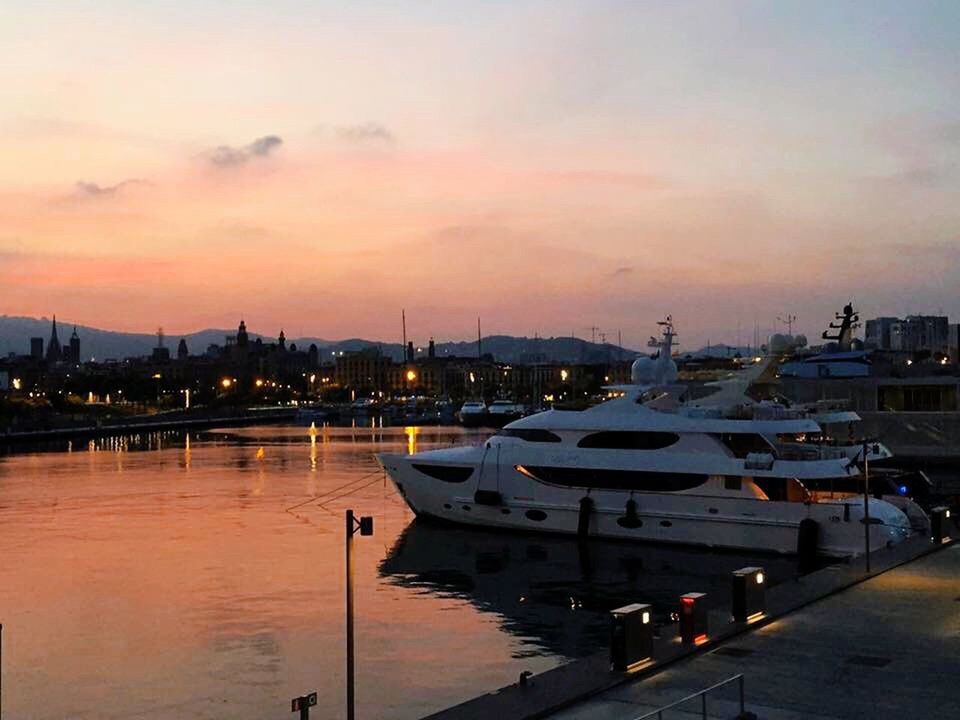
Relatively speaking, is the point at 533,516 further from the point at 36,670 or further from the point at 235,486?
the point at 235,486

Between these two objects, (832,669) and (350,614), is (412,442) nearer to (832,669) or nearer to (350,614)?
(832,669)

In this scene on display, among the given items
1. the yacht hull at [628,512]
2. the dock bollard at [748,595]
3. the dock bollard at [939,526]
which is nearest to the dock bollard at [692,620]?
the dock bollard at [748,595]

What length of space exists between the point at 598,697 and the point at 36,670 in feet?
39.0

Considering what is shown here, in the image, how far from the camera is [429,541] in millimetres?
37125

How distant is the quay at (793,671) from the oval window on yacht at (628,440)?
13915mm

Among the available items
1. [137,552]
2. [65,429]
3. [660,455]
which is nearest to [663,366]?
[660,455]

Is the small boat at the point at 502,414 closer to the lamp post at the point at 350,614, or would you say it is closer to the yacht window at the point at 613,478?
the yacht window at the point at 613,478

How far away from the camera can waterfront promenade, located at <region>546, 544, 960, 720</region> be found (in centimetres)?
1384

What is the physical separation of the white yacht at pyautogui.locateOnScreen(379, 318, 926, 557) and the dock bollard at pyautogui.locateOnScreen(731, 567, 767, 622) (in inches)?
510

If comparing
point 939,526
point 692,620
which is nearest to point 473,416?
point 939,526

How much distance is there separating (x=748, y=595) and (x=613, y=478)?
17081mm

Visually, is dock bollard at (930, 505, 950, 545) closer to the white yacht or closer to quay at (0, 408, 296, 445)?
the white yacht

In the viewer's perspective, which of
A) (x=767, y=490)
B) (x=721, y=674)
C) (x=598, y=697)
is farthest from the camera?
(x=767, y=490)

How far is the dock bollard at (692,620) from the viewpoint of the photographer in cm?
1711
